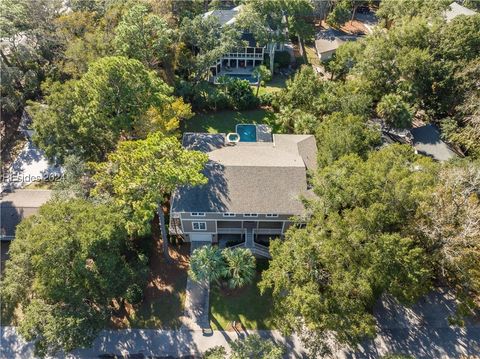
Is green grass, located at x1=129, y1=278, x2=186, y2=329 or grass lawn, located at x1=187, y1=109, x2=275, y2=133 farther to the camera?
grass lawn, located at x1=187, y1=109, x2=275, y2=133

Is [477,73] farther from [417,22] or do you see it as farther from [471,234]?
[471,234]

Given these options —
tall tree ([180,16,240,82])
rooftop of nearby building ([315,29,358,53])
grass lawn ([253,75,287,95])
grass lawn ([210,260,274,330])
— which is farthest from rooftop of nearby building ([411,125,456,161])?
tall tree ([180,16,240,82])

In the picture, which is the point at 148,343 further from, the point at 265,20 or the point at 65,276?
the point at 265,20

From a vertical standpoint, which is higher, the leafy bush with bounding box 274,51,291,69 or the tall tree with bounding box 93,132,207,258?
the tall tree with bounding box 93,132,207,258

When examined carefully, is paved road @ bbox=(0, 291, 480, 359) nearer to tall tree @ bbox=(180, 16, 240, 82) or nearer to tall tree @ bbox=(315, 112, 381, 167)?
tall tree @ bbox=(315, 112, 381, 167)

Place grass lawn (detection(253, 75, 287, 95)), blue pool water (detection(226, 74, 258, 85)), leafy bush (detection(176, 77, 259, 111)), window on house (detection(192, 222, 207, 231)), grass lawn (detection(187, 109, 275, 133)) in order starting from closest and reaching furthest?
window on house (detection(192, 222, 207, 231)), grass lawn (detection(187, 109, 275, 133)), leafy bush (detection(176, 77, 259, 111)), grass lawn (detection(253, 75, 287, 95)), blue pool water (detection(226, 74, 258, 85))

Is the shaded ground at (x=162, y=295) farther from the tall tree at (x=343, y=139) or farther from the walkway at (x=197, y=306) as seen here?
the tall tree at (x=343, y=139)

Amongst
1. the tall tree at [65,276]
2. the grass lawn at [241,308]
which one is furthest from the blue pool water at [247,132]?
the tall tree at [65,276]

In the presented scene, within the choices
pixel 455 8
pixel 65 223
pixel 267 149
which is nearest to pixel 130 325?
pixel 65 223
